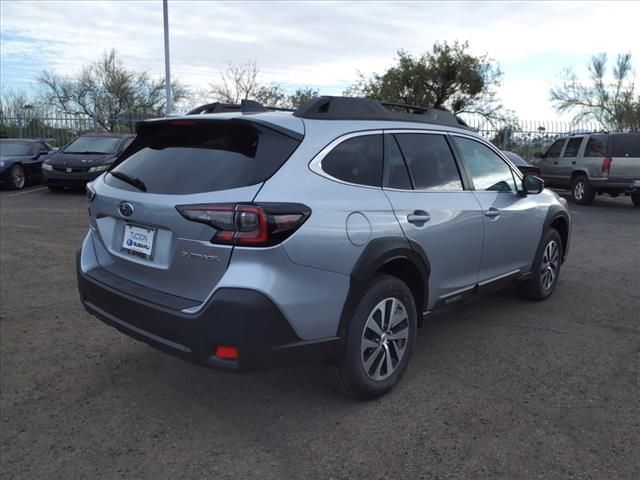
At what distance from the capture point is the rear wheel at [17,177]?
47.8ft

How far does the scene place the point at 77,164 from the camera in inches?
532

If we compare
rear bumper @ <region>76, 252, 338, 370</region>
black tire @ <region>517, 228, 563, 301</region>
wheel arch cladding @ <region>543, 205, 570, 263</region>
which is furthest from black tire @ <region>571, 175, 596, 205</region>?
rear bumper @ <region>76, 252, 338, 370</region>

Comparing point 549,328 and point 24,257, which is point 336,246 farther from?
point 24,257

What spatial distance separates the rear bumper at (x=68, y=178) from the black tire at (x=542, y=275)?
36.3 ft

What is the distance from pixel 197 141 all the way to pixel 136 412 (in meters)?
1.63

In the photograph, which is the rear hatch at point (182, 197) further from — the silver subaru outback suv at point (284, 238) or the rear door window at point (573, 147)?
the rear door window at point (573, 147)

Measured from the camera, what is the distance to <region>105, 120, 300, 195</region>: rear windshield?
9.37ft

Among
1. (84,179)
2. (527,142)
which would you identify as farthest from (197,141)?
(527,142)

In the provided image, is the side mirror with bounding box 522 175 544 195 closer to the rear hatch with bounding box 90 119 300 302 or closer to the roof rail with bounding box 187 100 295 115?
the roof rail with bounding box 187 100 295 115

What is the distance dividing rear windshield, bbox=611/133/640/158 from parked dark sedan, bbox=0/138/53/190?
49.6 ft

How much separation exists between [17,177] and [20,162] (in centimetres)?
42

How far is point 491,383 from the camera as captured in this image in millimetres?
3652

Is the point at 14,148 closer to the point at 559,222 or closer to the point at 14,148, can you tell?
the point at 14,148

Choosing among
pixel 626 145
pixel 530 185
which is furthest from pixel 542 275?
pixel 626 145
